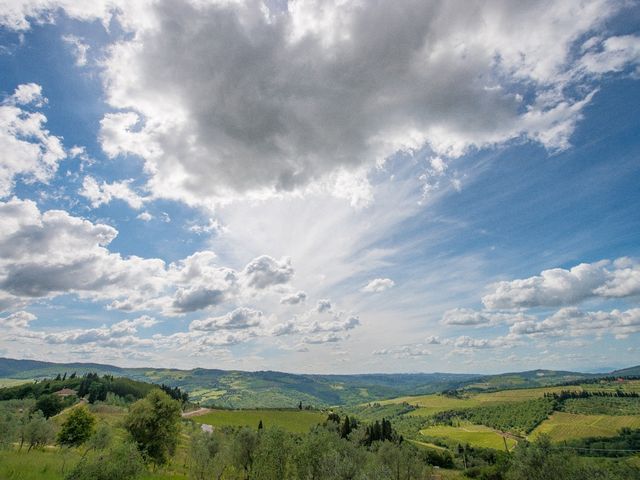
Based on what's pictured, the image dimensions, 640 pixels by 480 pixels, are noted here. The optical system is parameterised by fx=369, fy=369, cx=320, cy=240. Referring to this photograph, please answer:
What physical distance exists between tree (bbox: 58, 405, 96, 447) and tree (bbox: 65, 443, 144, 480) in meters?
68.9

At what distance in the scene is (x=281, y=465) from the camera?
→ 226 ft

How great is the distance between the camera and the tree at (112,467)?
30391mm

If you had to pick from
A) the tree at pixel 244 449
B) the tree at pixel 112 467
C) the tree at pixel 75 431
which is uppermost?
the tree at pixel 112 467

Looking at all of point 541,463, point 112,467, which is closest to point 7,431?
point 112,467

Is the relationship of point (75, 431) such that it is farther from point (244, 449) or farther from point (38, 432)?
point (244, 449)

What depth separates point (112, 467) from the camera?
31.4 metres

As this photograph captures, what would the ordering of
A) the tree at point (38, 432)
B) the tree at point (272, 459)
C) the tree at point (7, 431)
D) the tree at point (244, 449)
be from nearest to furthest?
1. the tree at point (272, 459)
2. the tree at point (7, 431)
3. the tree at point (38, 432)
4. the tree at point (244, 449)

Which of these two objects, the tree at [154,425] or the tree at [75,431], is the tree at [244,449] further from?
the tree at [75,431]

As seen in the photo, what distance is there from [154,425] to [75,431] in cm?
2463

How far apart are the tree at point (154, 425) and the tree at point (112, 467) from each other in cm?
4837

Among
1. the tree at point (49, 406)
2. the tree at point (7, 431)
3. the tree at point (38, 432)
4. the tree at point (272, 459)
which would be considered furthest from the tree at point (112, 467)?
the tree at point (49, 406)

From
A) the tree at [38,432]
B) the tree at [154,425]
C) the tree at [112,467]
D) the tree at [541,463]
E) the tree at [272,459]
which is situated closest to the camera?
the tree at [112,467]

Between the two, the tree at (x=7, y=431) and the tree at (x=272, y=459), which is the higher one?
the tree at (x=7, y=431)

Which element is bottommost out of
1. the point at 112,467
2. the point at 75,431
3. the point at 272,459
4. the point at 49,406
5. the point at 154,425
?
the point at 272,459
